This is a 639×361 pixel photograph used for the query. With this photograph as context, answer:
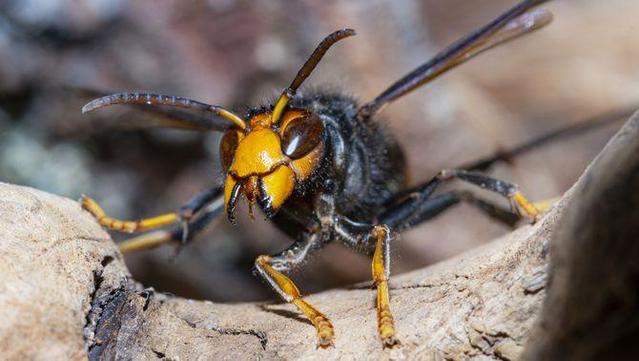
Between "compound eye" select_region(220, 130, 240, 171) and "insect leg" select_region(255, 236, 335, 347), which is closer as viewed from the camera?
"insect leg" select_region(255, 236, 335, 347)

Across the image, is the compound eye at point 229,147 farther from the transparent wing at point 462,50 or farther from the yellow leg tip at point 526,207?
the yellow leg tip at point 526,207

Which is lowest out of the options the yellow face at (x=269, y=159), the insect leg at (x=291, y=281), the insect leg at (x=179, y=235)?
the insect leg at (x=291, y=281)

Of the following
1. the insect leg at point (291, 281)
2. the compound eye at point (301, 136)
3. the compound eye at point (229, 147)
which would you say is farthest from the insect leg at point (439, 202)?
the compound eye at point (229, 147)

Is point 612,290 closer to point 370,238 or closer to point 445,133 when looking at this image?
point 370,238

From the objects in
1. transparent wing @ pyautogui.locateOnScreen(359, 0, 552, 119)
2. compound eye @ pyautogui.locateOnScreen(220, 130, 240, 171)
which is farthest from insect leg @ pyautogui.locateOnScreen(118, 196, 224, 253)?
transparent wing @ pyautogui.locateOnScreen(359, 0, 552, 119)

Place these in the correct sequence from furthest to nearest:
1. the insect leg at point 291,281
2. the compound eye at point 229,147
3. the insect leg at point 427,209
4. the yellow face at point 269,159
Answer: the insect leg at point 427,209 < the compound eye at point 229,147 < the yellow face at point 269,159 < the insect leg at point 291,281

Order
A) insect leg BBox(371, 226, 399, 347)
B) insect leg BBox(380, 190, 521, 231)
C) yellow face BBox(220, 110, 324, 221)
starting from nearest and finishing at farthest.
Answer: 1. insect leg BBox(371, 226, 399, 347)
2. yellow face BBox(220, 110, 324, 221)
3. insect leg BBox(380, 190, 521, 231)

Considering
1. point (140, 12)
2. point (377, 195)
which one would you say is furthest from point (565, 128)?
point (140, 12)

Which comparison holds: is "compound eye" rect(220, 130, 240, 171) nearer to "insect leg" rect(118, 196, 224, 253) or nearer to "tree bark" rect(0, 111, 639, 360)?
"tree bark" rect(0, 111, 639, 360)
